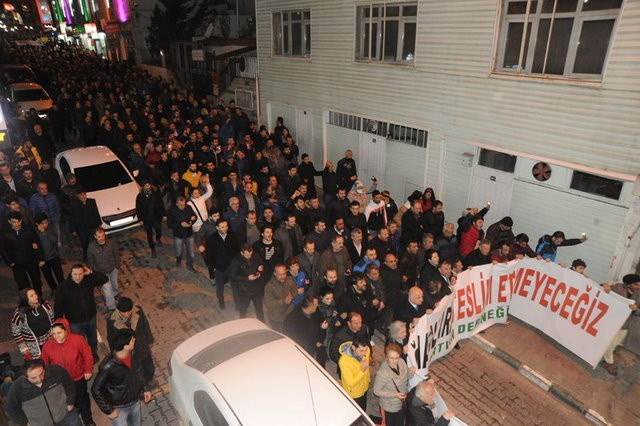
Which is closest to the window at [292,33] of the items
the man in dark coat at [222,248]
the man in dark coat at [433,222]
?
the man in dark coat at [433,222]

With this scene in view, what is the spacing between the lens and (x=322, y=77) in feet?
50.8

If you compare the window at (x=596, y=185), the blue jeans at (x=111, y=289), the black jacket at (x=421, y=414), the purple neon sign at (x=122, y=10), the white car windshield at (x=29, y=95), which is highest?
the purple neon sign at (x=122, y=10)

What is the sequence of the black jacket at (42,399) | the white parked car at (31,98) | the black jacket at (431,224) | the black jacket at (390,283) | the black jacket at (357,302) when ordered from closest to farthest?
1. the black jacket at (42,399)
2. the black jacket at (357,302)
3. the black jacket at (390,283)
4. the black jacket at (431,224)
5. the white parked car at (31,98)

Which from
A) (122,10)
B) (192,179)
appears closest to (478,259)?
(192,179)

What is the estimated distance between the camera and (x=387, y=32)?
42.3 ft

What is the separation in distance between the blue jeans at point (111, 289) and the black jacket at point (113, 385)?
12.2ft

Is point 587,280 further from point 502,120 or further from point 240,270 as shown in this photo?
point 240,270

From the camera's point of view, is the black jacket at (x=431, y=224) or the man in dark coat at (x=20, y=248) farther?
the black jacket at (x=431, y=224)

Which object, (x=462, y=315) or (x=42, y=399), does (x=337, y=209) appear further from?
(x=42, y=399)

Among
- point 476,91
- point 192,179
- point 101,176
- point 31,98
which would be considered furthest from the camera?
point 31,98

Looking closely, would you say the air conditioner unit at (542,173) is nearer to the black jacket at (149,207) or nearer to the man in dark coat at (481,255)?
the man in dark coat at (481,255)

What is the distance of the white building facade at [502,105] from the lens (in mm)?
8438

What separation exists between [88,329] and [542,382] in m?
7.43

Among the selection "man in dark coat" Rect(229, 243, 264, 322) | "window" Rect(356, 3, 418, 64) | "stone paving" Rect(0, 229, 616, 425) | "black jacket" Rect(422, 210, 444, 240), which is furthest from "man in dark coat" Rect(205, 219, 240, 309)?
"window" Rect(356, 3, 418, 64)
